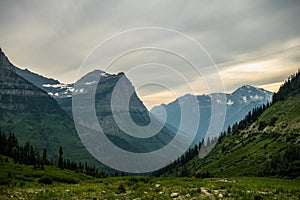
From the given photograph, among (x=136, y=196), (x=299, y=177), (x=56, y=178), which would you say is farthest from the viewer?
(x=299, y=177)

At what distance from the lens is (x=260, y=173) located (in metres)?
170

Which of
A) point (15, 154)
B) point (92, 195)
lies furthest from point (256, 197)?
point (15, 154)

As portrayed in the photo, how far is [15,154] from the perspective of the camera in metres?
149

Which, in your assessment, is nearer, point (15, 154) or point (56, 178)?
point (56, 178)

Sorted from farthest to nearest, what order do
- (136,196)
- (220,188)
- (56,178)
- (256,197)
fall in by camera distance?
1. (56,178)
2. (220,188)
3. (136,196)
4. (256,197)

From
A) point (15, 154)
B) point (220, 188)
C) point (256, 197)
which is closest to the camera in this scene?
point (256, 197)

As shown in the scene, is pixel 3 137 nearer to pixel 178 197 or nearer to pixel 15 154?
pixel 15 154

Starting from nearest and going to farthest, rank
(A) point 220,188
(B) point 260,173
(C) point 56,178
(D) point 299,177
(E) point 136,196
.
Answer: (E) point 136,196, (A) point 220,188, (C) point 56,178, (D) point 299,177, (B) point 260,173

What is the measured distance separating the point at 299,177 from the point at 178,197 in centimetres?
11974

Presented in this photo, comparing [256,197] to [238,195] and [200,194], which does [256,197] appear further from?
[200,194]

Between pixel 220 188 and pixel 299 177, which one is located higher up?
pixel 220 188

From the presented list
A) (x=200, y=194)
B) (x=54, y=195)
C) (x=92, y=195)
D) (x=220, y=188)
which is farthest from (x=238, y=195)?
(x=54, y=195)

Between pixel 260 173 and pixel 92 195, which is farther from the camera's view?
pixel 260 173

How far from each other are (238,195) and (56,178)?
40674 mm
